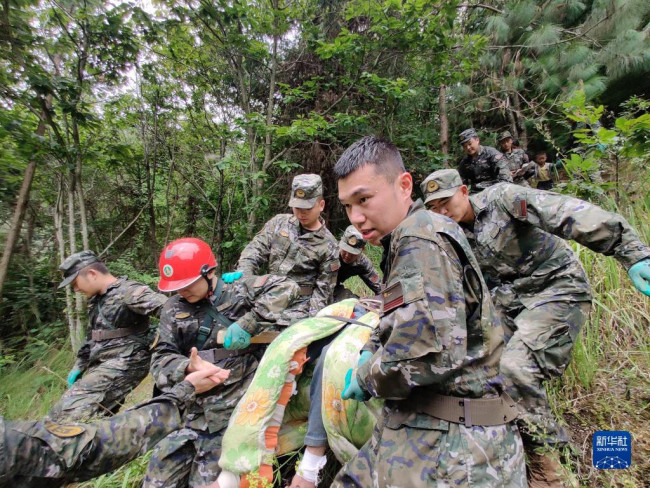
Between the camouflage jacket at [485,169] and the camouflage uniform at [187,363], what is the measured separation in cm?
428

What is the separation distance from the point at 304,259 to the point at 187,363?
1.81 m

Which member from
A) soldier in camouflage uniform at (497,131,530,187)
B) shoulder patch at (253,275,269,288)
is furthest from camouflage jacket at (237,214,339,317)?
soldier in camouflage uniform at (497,131,530,187)

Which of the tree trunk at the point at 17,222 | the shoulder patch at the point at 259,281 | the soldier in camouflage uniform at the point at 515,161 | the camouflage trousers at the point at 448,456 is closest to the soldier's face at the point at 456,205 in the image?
the shoulder patch at the point at 259,281

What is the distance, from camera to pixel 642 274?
1.65 metres

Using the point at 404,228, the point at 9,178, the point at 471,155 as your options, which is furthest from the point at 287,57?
the point at 404,228

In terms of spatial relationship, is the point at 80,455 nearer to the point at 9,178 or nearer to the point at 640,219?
the point at 9,178

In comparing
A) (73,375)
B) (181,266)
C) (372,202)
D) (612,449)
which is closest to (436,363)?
(372,202)

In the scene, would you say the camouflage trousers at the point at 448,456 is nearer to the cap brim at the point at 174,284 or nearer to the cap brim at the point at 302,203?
the cap brim at the point at 174,284

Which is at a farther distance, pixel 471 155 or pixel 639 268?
pixel 471 155

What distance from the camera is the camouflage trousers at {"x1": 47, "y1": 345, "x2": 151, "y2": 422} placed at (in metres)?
3.11

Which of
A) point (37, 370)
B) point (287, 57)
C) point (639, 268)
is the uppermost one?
point (287, 57)

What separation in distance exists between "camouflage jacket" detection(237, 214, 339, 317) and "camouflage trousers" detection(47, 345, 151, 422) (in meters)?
1.44

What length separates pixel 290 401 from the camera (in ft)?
7.67

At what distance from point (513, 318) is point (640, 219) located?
235 centimetres
